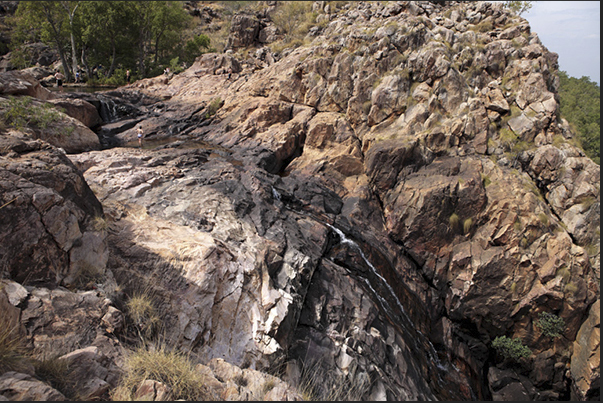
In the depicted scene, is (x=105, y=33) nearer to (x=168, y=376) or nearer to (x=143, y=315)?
(x=143, y=315)

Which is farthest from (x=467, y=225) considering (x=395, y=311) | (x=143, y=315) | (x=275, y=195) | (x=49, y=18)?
(x=49, y=18)

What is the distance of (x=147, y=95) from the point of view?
28.1 metres

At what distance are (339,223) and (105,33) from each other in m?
34.0

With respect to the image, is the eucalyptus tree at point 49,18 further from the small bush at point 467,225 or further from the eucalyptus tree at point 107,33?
the small bush at point 467,225

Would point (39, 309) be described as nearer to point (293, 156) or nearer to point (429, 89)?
point (293, 156)

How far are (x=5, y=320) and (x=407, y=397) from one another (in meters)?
9.11

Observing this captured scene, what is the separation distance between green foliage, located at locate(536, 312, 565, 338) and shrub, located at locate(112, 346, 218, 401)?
53.1ft

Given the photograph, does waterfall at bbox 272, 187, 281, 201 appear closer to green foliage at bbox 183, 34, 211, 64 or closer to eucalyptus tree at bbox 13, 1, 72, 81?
eucalyptus tree at bbox 13, 1, 72, 81

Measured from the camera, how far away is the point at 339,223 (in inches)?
618

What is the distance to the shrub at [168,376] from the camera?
4426mm

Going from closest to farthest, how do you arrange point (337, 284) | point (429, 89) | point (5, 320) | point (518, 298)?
1. point (5, 320)
2. point (337, 284)
3. point (518, 298)
4. point (429, 89)

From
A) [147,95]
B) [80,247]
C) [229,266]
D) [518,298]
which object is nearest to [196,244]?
[229,266]

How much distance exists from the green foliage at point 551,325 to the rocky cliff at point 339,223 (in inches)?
8.9

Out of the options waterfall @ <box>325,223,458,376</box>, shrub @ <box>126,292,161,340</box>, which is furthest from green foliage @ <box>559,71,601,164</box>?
shrub @ <box>126,292,161,340</box>
